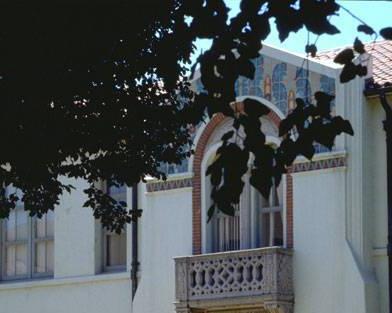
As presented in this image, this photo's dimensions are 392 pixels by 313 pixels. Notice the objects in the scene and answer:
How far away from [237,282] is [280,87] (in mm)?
3738

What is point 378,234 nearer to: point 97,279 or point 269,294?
point 269,294

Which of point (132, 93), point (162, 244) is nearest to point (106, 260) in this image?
point (162, 244)

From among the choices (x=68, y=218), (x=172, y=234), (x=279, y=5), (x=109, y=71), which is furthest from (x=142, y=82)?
(x=68, y=218)

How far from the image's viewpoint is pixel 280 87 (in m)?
29.8

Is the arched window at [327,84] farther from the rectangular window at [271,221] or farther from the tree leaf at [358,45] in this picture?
the tree leaf at [358,45]

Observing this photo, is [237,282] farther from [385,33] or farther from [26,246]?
[385,33]

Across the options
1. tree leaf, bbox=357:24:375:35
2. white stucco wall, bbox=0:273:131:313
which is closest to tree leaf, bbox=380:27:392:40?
tree leaf, bbox=357:24:375:35

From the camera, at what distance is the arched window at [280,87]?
1170 inches

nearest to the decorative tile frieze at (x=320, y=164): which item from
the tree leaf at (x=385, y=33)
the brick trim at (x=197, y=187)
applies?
the brick trim at (x=197, y=187)

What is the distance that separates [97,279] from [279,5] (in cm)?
2120

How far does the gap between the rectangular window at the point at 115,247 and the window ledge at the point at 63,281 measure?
15.8 inches

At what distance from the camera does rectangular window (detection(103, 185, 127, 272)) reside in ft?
110

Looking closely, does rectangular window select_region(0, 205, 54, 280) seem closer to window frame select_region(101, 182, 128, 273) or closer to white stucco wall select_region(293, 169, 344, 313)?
window frame select_region(101, 182, 128, 273)

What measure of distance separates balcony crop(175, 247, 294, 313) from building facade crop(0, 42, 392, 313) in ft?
0.06
